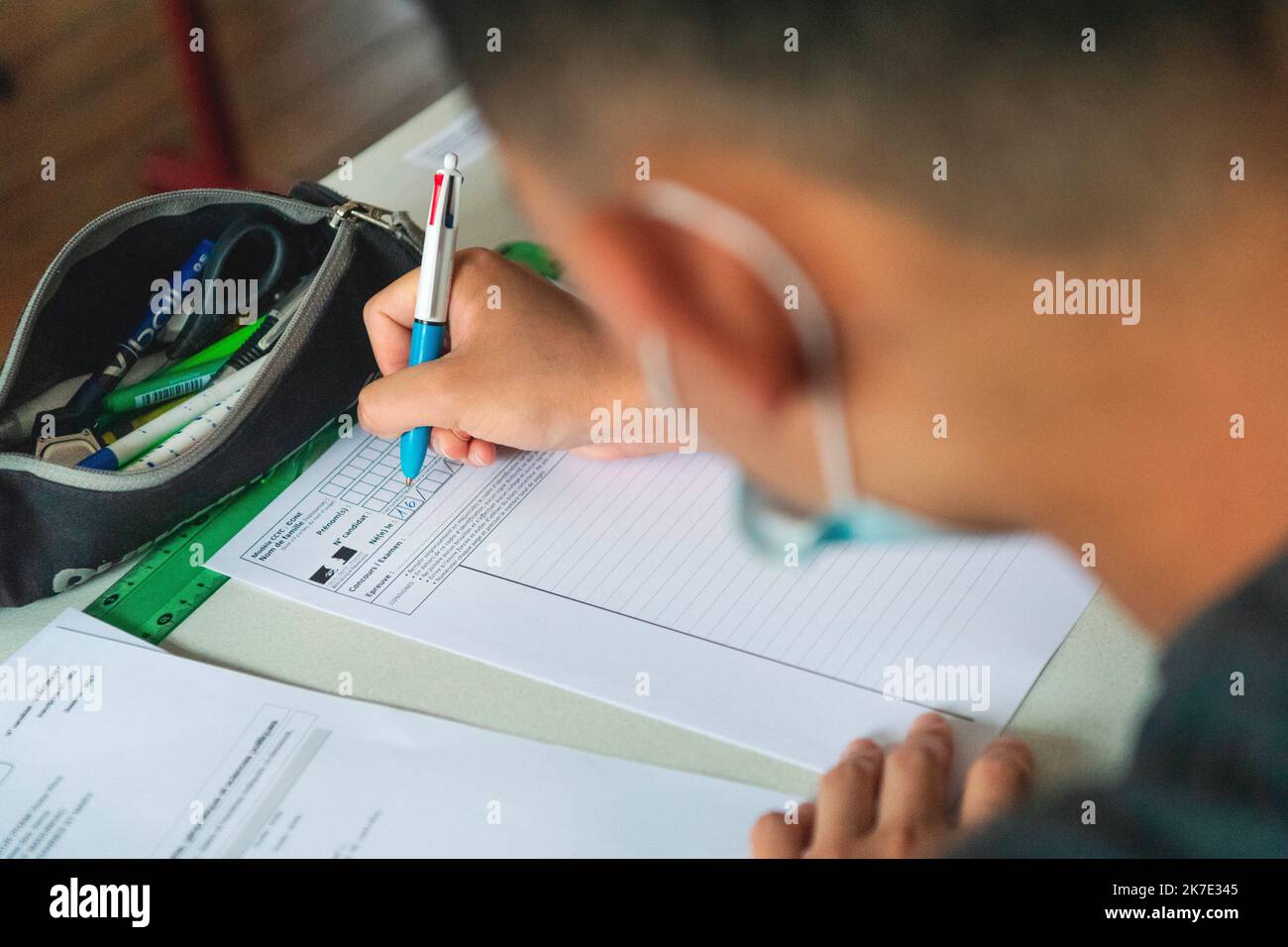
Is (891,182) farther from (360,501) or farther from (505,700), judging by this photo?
(360,501)

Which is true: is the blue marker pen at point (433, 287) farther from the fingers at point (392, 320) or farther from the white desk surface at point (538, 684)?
the white desk surface at point (538, 684)

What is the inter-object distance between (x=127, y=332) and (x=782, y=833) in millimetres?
668

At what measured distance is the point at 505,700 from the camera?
741 millimetres

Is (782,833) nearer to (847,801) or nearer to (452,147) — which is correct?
(847,801)

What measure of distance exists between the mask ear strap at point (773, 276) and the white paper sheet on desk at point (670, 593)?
0.22 m

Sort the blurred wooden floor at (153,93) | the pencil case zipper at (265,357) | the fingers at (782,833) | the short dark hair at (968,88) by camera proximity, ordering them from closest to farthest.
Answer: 1. the short dark hair at (968,88)
2. the fingers at (782,833)
3. the pencil case zipper at (265,357)
4. the blurred wooden floor at (153,93)

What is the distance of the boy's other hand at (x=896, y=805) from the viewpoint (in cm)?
64

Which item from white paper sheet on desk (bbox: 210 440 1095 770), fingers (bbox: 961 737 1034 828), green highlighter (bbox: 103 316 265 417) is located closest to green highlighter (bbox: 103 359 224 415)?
green highlighter (bbox: 103 316 265 417)

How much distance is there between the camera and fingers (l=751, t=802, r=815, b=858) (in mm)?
638

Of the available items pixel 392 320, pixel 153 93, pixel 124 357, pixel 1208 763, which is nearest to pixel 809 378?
pixel 1208 763

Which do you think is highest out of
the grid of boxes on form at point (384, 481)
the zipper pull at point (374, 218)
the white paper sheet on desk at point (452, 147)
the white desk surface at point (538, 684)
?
the white paper sheet on desk at point (452, 147)

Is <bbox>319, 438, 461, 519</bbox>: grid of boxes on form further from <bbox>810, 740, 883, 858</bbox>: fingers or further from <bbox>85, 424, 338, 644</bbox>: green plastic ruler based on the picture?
<bbox>810, 740, 883, 858</bbox>: fingers

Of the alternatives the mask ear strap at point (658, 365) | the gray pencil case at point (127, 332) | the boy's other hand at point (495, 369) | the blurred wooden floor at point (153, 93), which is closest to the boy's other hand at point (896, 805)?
the mask ear strap at point (658, 365)
